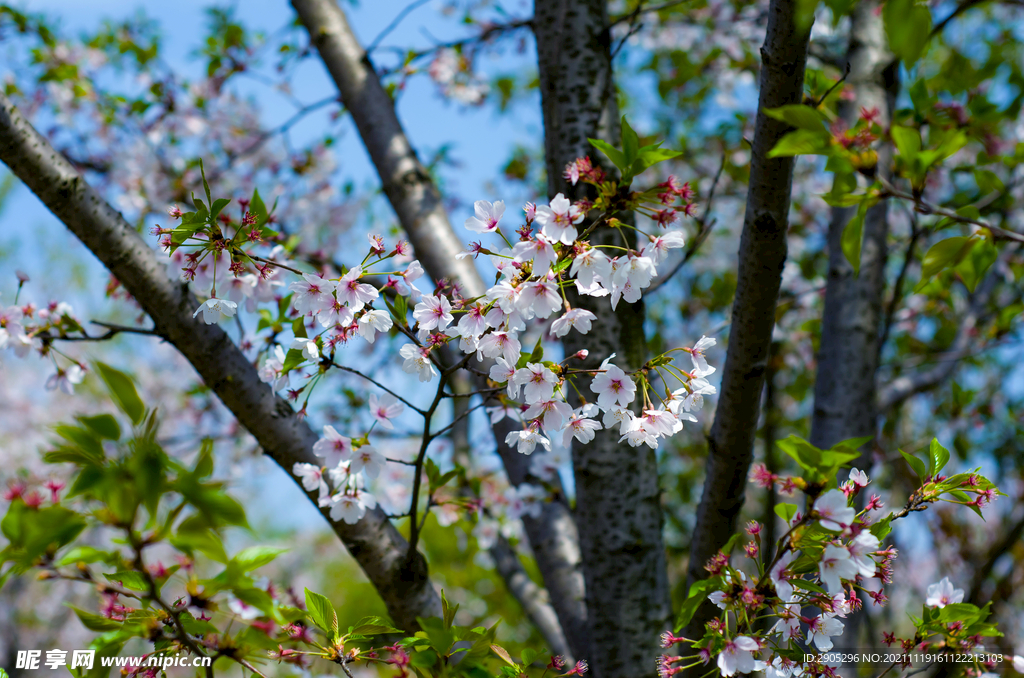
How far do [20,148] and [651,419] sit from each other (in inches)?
60.6

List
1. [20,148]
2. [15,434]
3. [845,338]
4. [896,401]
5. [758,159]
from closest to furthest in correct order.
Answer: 1. [758,159]
2. [20,148]
3. [845,338]
4. [896,401]
5. [15,434]

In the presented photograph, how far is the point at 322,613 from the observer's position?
3.50ft

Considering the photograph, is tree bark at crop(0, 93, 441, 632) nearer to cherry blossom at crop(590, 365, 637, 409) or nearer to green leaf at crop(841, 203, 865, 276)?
cherry blossom at crop(590, 365, 637, 409)

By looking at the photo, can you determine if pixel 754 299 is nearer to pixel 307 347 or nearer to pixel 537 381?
pixel 537 381

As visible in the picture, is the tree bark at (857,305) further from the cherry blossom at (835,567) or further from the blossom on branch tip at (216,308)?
the blossom on branch tip at (216,308)

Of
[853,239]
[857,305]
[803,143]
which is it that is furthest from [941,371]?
[803,143]

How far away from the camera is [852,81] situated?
2246 mm

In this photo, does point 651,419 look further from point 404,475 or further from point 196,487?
point 404,475

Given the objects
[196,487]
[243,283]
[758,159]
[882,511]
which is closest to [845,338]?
[882,511]

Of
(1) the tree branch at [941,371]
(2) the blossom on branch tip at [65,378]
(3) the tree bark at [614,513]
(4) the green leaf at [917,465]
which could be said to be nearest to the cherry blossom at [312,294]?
(3) the tree bark at [614,513]

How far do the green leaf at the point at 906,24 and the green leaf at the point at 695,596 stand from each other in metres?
0.81

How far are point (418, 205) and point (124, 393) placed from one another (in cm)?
142

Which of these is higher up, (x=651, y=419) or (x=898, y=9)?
(x=898, y=9)

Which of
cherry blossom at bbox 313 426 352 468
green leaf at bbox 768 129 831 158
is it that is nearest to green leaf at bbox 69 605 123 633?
cherry blossom at bbox 313 426 352 468
